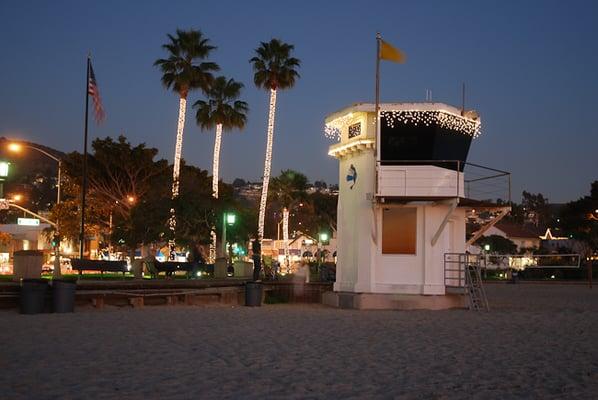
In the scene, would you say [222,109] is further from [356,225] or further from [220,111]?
[356,225]

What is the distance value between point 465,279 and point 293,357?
12928 millimetres

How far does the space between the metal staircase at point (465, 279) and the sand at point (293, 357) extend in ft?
11.5

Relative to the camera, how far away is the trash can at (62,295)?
19766 millimetres

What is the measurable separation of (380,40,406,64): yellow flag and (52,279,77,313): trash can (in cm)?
1208

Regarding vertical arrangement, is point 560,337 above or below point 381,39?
below

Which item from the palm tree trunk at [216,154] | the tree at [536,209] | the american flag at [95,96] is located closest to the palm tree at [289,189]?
the palm tree trunk at [216,154]

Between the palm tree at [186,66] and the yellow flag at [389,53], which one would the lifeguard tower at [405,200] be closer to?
the yellow flag at [389,53]

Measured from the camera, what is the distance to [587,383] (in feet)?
31.3

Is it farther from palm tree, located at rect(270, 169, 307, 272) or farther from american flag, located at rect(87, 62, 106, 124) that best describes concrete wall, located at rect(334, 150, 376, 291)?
palm tree, located at rect(270, 169, 307, 272)

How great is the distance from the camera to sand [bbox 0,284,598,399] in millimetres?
8945

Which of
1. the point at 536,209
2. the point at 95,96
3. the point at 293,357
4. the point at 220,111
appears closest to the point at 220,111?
the point at 220,111

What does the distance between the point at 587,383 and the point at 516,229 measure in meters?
104

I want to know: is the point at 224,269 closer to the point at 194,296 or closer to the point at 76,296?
the point at 194,296

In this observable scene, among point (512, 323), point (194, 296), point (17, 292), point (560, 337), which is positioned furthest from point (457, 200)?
point (17, 292)
